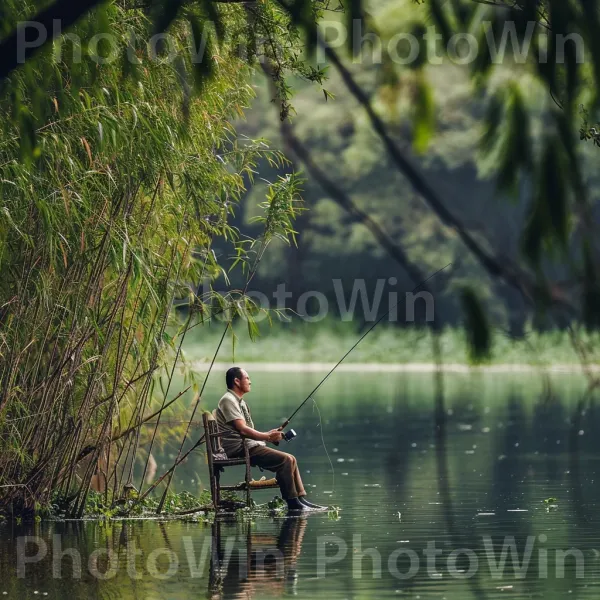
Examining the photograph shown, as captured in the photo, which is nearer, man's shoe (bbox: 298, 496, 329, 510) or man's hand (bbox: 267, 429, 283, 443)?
man's hand (bbox: 267, 429, 283, 443)

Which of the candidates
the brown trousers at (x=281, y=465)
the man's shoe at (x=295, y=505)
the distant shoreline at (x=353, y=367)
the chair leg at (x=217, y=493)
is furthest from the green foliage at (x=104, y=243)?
the distant shoreline at (x=353, y=367)

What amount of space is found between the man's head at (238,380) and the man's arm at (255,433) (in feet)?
0.93

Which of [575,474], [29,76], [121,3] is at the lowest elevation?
[575,474]

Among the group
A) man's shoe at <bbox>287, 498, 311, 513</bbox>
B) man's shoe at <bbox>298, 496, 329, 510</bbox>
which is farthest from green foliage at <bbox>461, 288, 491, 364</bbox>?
man's shoe at <bbox>298, 496, 329, 510</bbox>

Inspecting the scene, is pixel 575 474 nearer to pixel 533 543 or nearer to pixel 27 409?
pixel 533 543

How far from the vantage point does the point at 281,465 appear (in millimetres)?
11414

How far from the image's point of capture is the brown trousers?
11.4 metres

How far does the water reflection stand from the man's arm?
0.65 meters

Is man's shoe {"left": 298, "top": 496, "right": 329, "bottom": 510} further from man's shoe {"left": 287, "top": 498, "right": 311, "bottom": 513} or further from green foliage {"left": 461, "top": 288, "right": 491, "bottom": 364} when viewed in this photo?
green foliage {"left": 461, "top": 288, "right": 491, "bottom": 364}

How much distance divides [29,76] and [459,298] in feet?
13.8

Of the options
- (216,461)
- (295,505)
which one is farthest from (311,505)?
(216,461)

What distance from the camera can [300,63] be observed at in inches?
344

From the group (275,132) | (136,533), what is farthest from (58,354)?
(275,132)

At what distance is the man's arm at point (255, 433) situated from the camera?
→ 11203mm
